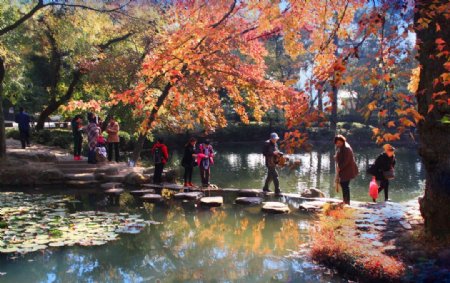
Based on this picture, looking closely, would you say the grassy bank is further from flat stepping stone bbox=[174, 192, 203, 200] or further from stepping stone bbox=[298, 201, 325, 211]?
flat stepping stone bbox=[174, 192, 203, 200]

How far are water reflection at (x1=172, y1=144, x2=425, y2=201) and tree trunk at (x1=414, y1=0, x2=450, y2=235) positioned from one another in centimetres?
825

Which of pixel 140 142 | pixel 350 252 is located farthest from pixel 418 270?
pixel 140 142

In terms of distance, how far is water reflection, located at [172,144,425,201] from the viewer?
16.4 metres

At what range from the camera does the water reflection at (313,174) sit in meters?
16.4

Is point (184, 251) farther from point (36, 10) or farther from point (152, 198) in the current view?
point (36, 10)

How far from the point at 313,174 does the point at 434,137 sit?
14624mm

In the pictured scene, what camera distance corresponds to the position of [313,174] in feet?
68.1

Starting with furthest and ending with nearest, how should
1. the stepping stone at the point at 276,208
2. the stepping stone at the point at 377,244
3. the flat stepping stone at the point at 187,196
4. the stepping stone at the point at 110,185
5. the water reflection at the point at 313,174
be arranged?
the water reflection at the point at 313,174 < the stepping stone at the point at 110,185 < the flat stepping stone at the point at 187,196 < the stepping stone at the point at 276,208 < the stepping stone at the point at 377,244

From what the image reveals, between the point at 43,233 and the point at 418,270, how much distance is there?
5.97 metres

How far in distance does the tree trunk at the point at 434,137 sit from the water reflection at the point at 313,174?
27.1 ft

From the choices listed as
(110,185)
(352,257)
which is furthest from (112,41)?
(352,257)

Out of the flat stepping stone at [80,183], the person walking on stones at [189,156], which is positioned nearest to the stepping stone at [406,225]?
the person walking on stones at [189,156]

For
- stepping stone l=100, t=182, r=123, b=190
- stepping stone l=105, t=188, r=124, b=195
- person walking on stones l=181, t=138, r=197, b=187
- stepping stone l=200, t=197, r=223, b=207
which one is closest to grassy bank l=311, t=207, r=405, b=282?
stepping stone l=200, t=197, r=223, b=207

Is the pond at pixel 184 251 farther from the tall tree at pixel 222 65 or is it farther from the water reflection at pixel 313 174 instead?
the water reflection at pixel 313 174
